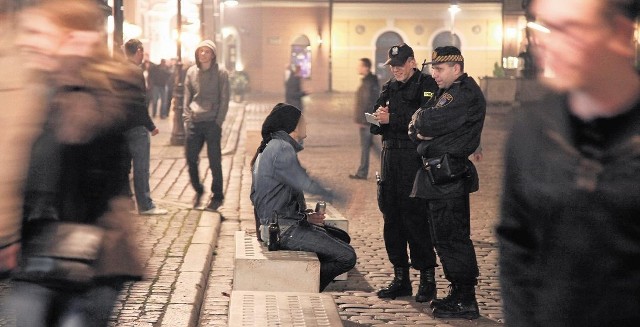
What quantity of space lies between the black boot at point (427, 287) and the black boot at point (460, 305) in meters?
0.59

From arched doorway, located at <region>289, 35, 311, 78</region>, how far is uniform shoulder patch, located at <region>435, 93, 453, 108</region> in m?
57.0

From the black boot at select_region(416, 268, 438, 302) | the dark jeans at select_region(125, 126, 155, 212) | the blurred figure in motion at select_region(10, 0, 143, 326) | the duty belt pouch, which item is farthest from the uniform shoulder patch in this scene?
the dark jeans at select_region(125, 126, 155, 212)

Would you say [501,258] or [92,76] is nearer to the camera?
[501,258]

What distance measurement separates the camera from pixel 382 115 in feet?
28.7

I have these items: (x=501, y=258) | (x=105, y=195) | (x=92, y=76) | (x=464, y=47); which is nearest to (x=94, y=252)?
(x=105, y=195)

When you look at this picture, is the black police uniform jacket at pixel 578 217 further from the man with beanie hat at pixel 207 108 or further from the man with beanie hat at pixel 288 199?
the man with beanie hat at pixel 207 108

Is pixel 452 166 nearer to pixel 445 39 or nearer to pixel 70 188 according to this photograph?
pixel 70 188

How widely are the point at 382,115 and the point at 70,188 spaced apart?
5015 millimetres

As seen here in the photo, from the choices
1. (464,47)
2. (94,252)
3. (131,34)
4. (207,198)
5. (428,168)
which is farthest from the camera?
(464,47)

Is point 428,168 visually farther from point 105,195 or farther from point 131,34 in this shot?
point 131,34

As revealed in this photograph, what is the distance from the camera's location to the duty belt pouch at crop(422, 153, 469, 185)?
7.80 m

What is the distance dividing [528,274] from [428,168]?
4894mm

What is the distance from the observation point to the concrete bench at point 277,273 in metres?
8.05

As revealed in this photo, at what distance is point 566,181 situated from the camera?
2.91 meters
